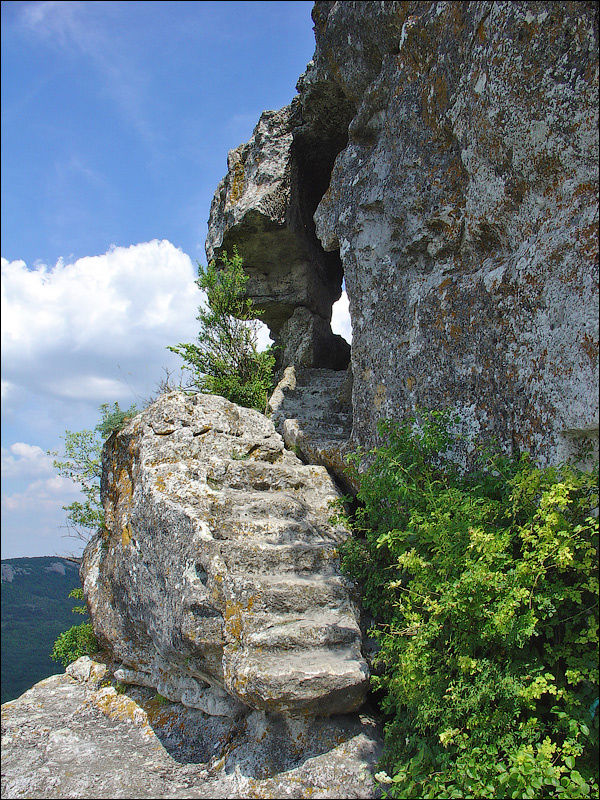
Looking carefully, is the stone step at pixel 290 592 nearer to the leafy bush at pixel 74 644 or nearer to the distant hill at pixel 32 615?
the leafy bush at pixel 74 644

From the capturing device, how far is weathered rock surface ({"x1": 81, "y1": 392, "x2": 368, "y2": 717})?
15.5ft

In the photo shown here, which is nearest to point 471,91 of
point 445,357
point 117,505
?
point 445,357

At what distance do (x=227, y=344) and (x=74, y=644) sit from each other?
216 inches

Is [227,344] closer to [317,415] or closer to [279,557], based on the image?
[317,415]

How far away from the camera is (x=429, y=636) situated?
4.13 meters

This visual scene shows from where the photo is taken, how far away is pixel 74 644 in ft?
26.0

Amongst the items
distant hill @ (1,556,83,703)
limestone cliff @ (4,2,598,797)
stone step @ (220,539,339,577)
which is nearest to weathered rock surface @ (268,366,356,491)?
limestone cliff @ (4,2,598,797)

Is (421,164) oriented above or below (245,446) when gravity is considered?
above

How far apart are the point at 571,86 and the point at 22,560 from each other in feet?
45.5

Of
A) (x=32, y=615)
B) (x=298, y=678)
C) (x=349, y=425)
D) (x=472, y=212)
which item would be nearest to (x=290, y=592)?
(x=298, y=678)

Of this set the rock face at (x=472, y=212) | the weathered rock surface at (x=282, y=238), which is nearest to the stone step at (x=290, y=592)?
the rock face at (x=472, y=212)

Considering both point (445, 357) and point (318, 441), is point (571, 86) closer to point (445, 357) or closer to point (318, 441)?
point (445, 357)

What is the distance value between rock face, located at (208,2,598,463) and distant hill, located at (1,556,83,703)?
6672 millimetres

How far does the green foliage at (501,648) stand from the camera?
3650 millimetres
